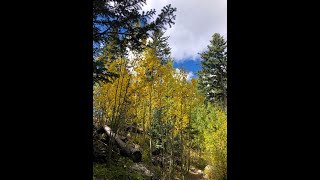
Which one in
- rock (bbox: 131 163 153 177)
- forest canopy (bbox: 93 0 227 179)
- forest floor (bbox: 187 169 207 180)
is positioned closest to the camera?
forest canopy (bbox: 93 0 227 179)

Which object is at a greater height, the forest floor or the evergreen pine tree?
the evergreen pine tree

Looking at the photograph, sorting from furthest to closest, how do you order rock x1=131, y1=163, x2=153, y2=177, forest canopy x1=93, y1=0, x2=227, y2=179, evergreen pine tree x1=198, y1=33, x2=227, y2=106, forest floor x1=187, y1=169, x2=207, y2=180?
evergreen pine tree x1=198, y1=33, x2=227, y2=106, forest floor x1=187, y1=169, x2=207, y2=180, rock x1=131, y1=163, x2=153, y2=177, forest canopy x1=93, y1=0, x2=227, y2=179

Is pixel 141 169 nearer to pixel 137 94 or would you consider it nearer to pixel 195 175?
pixel 137 94

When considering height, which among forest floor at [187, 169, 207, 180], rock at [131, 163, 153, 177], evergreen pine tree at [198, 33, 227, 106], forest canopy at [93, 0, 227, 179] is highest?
evergreen pine tree at [198, 33, 227, 106]

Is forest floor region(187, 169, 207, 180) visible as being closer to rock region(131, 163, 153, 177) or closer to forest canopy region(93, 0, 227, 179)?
forest canopy region(93, 0, 227, 179)

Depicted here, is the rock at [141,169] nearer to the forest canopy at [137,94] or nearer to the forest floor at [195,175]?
the forest canopy at [137,94]

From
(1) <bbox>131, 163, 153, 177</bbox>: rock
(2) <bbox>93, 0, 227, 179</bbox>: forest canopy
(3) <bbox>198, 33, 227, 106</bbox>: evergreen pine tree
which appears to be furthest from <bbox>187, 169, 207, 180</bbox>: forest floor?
(3) <bbox>198, 33, 227, 106</bbox>: evergreen pine tree

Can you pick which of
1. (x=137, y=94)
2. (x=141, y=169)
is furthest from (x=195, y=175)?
(x=137, y=94)

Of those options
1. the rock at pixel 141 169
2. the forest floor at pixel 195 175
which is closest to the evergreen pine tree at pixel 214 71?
the forest floor at pixel 195 175

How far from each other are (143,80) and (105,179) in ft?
13.5

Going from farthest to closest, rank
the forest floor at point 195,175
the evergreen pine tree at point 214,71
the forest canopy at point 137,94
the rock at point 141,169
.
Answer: the evergreen pine tree at point 214,71 → the forest floor at point 195,175 → the rock at point 141,169 → the forest canopy at point 137,94

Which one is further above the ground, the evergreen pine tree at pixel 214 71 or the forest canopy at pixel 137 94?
the evergreen pine tree at pixel 214 71

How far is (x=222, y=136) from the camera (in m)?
11.3
